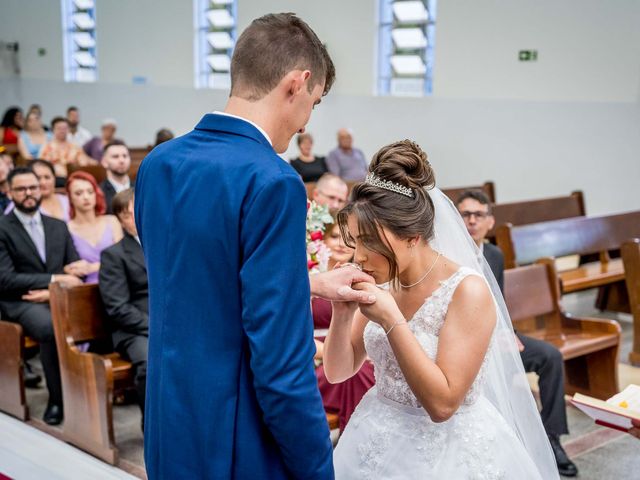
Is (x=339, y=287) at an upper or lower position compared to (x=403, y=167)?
lower

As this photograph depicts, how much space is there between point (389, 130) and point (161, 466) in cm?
1035

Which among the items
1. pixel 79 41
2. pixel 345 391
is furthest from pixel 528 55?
pixel 79 41

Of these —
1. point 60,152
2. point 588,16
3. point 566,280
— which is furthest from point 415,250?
point 60,152

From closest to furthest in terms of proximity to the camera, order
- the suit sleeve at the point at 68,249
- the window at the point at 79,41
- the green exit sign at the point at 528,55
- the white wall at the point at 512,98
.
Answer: the suit sleeve at the point at 68,249, the white wall at the point at 512,98, the green exit sign at the point at 528,55, the window at the point at 79,41

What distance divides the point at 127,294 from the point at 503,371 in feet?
8.34

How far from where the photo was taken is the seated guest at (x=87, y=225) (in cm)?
546

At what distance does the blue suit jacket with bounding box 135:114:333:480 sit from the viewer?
1499 millimetres

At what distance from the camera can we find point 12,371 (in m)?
4.59

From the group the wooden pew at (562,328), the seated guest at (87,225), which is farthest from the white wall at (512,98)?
the seated guest at (87,225)

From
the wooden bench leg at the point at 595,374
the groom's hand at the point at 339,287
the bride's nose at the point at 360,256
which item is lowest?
the wooden bench leg at the point at 595,374

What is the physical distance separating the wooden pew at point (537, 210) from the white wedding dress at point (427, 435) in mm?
4568

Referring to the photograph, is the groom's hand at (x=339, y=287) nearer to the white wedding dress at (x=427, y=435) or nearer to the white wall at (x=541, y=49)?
the white wedding dress at (x=427, y=435)

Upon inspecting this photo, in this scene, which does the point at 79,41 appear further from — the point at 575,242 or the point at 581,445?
the point at 581,445

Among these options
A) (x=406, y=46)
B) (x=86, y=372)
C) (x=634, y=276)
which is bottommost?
(x=86, y=372)
